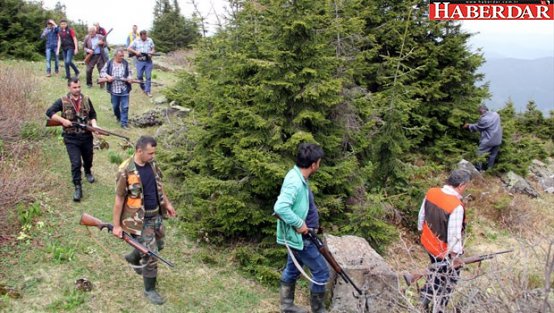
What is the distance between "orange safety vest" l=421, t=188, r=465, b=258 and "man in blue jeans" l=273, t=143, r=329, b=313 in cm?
132

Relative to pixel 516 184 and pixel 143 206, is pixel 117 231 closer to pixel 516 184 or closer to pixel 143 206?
pixel 143 206

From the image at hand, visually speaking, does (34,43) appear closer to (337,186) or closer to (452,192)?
(337,186)

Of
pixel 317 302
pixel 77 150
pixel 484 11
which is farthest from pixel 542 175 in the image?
pixel 77 150

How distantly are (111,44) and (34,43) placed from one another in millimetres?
7212

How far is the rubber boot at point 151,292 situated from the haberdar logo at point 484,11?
10.7m

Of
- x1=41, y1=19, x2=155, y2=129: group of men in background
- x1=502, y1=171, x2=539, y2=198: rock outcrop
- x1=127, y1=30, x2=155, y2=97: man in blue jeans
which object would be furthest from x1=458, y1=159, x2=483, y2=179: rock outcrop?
x1=127, y1=30, x2=155, y2=97: man in blue jeans

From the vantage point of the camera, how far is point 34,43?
19.8 meters

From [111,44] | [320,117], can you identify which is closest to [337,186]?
[320,117]

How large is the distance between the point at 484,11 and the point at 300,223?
10838 mm

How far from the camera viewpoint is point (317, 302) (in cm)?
521

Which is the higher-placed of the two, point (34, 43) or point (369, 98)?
point (34, 43)

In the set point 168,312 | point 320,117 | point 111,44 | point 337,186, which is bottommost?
point 168,312

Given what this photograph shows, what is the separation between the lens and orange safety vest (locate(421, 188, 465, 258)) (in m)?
4.85

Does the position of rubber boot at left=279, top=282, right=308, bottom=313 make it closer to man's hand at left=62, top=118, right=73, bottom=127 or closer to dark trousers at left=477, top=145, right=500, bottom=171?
man's hand at left=62, top=118, right=73, bottom=127
